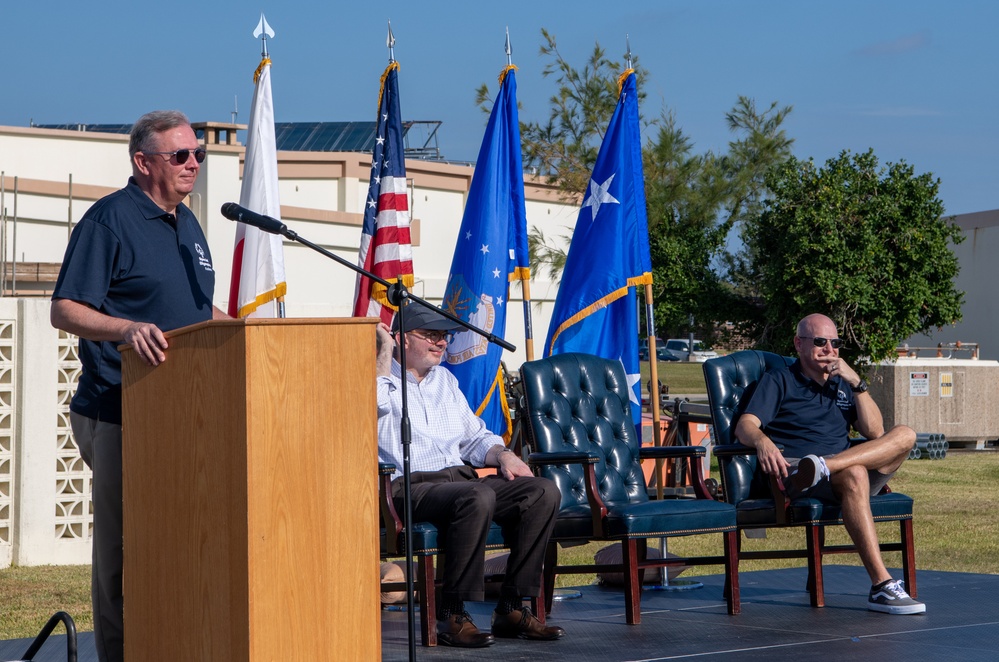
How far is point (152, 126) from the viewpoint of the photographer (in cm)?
373

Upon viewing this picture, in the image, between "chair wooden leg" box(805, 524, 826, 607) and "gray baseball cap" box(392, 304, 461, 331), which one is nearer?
"gray baseball cap" box(392, 304, 461, 331)

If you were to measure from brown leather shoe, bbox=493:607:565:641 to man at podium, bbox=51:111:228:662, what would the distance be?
1.86 metres

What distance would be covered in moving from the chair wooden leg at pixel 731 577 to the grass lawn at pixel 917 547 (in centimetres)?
277

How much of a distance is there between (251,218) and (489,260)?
5146 millimetres

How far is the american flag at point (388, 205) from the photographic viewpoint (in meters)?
8.41

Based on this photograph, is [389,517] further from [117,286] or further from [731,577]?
[117,286]

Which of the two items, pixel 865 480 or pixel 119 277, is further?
pixel 865 480

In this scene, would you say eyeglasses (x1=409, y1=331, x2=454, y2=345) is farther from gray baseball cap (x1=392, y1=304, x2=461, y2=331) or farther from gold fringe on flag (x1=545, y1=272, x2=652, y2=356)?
gold fringe on flag (x1=545, y1=272, x2=652, y2=356)

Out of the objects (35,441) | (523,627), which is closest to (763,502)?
(523,627)

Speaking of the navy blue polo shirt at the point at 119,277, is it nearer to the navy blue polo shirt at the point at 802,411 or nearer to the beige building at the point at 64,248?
the navy blue polo shirt at the point at 802,411

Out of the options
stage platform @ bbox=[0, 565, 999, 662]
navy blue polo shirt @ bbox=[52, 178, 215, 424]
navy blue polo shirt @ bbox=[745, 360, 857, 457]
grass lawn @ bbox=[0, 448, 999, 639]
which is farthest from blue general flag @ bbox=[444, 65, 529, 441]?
navy blue polo shirt @ bbox=[52, 178, 215, 424]

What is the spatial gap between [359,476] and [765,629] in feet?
9.76

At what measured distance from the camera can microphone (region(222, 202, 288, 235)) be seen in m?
3.53

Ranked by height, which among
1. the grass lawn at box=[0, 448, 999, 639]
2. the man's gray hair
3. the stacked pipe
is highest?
the man's gray hair
